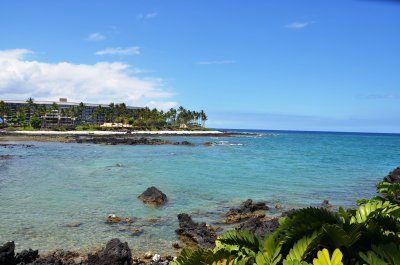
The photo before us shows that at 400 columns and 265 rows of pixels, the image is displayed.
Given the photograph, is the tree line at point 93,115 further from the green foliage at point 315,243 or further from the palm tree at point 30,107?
the green foliage at point 315,243

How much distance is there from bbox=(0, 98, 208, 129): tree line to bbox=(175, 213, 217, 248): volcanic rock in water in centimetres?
12151

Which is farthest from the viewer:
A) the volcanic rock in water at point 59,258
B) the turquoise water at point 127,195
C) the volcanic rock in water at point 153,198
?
the volcanic rock in water at point 153,198

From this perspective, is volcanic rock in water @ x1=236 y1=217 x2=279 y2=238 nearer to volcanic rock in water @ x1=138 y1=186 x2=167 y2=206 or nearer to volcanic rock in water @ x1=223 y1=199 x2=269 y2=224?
volcanic rock in water @ x1=223 y1=199 x2=269 y2=224

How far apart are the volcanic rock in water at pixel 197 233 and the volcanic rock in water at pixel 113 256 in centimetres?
324

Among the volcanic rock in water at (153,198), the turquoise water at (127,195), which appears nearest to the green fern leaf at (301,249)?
A: the turquoise water at (127,195)

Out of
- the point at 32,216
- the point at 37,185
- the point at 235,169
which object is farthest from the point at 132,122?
the point at 32,216

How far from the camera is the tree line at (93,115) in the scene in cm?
13068

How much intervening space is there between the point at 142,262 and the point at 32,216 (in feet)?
24.9

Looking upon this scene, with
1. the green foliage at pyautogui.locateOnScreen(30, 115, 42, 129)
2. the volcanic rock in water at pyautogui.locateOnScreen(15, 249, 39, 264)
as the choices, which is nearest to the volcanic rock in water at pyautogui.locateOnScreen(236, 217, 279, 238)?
the volcanic rock in water at pyautogui.locateOnScreen(15, 249, 39, 264)

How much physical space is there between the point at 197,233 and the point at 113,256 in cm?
443

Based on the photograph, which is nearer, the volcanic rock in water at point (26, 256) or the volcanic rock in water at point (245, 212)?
the volcanic rock in water at point (26, 256)

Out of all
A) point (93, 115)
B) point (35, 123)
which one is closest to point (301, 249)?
point (35, 123)

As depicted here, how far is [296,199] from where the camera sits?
22125mm

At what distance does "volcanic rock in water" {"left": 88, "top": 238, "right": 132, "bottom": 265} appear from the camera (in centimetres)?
960
